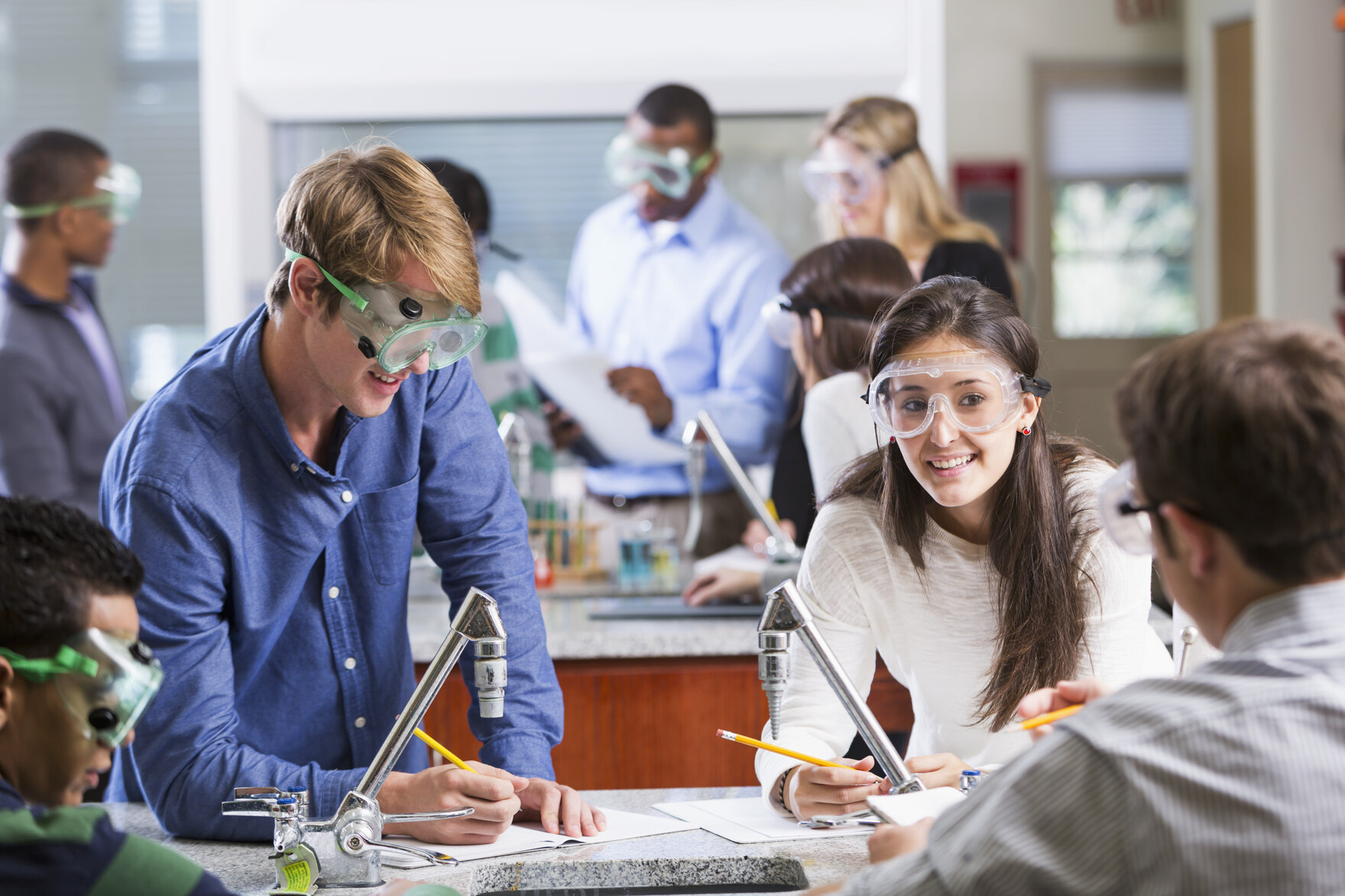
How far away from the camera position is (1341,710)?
0.91 meters

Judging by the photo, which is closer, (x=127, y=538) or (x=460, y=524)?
(x=127, y=538)

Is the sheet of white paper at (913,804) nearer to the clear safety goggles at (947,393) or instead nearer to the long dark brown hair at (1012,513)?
the long dark brown hair at (1012,513)

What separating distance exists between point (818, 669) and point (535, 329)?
2.03 metres

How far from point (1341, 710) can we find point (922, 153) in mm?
2613

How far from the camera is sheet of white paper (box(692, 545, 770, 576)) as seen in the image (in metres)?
3.06

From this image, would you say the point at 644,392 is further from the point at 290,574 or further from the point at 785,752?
the point at 785,752

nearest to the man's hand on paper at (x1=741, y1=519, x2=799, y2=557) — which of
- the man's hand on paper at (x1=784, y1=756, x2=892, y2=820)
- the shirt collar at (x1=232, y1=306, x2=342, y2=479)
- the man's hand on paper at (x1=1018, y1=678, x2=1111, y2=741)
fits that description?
the man's hand on paper at (x1=784, y1=756, x2=892, y2=820)

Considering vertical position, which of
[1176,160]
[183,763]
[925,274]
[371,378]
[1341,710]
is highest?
[1176,160]

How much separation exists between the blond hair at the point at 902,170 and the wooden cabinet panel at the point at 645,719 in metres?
1.19

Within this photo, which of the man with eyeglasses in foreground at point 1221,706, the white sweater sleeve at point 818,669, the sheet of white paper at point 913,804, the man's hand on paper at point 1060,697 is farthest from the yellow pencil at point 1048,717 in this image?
the white sweater sleeve at point 818,669

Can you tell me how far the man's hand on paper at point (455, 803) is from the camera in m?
1.49

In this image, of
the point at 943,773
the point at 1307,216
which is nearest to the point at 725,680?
the point at 943,773

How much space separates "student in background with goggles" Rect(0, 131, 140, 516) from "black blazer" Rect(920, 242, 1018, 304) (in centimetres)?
215

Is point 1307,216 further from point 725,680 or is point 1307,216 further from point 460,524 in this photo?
point 460,524
